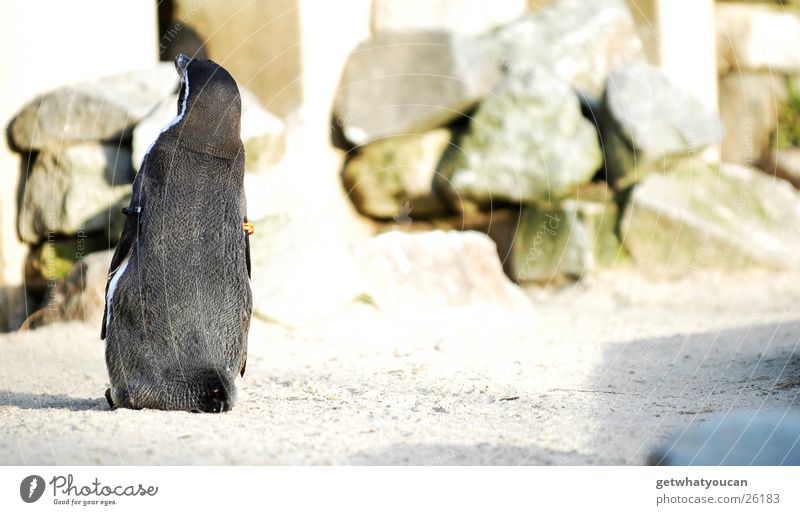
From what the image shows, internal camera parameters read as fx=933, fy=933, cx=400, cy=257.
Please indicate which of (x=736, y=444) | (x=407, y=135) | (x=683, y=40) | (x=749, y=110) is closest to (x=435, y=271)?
(x=407, y=135)

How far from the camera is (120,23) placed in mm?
4453

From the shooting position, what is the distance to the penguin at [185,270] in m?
2.07

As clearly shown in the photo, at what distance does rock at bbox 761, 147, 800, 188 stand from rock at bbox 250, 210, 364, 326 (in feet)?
10.9

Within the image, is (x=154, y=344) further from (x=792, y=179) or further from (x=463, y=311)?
(x=792, y=179)

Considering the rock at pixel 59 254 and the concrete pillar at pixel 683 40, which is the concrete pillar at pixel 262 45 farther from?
the concrete pillar at pixel 683 40

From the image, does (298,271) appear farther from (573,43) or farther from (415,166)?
(573,43)

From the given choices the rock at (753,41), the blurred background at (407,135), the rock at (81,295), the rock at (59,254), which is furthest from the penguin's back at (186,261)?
the rock at (753,41)

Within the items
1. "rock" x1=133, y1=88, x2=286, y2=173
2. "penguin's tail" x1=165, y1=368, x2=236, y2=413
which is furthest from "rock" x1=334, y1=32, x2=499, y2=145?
"penguin's tail" x1=165, y1=368, x2=236, y2=413

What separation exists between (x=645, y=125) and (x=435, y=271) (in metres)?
Result: 1.43

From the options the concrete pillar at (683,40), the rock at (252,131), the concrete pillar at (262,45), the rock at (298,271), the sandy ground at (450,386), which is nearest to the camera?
the sandy ground at (450,386)

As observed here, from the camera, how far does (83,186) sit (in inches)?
165

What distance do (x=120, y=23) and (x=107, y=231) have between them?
103 centimetres

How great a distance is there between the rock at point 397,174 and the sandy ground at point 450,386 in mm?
943
